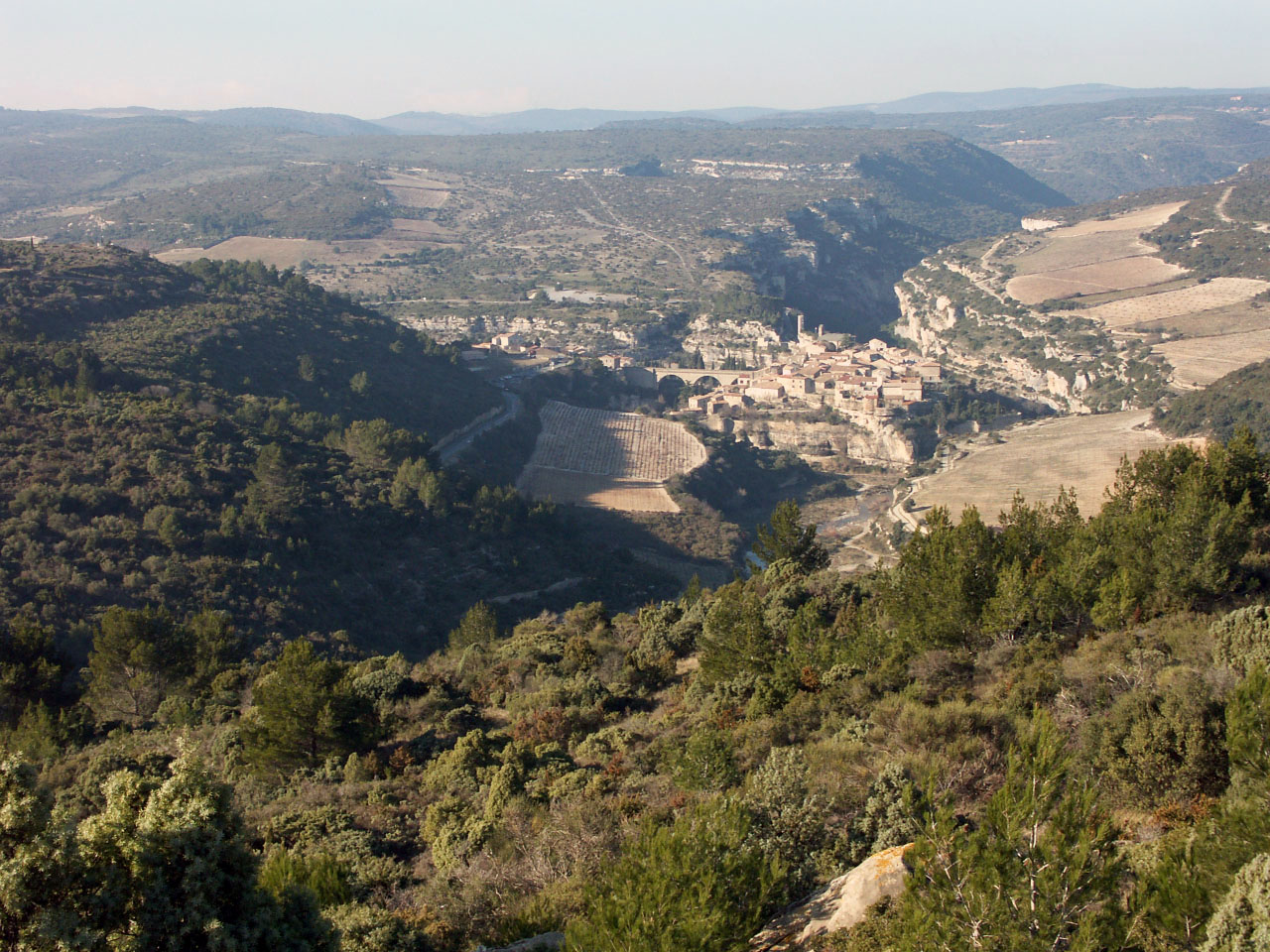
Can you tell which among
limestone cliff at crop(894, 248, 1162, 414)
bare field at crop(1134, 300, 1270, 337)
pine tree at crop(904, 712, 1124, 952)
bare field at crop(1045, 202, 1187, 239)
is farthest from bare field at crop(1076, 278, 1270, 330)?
pine tree at crop(904, 712, 1124, 952)

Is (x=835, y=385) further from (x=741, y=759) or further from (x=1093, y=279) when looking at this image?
(x=741, y=759)

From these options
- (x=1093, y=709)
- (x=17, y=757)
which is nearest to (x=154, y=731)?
(x=17, y=757)

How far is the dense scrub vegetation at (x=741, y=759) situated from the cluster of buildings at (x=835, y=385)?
4851 centimetres

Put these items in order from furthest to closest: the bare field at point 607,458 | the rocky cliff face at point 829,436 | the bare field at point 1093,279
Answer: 1. the bare field at point 1093,279
2. the rocky cliff face at point 829,436
3. the bare field at point 607,458

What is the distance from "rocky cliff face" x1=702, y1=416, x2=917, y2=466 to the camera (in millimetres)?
69000

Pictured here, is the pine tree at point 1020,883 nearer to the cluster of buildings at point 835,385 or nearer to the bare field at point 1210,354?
the cluster of buildings at point 835,385

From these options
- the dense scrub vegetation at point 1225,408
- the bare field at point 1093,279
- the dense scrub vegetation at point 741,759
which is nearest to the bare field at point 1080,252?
the bare field at point 1093,279

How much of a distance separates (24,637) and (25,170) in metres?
198

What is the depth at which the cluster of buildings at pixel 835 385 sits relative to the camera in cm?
7312

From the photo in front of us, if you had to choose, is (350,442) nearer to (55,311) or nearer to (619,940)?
(55,311)

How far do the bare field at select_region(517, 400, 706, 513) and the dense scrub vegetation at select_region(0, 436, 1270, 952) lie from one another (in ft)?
103

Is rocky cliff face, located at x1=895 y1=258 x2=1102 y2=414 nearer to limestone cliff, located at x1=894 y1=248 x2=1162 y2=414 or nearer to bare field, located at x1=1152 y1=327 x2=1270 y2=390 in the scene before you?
limestone cliff, located at x1=894 y1=248 x2=1162 y2=414

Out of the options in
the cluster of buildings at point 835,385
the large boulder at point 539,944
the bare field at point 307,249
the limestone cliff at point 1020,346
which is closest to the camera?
the large boulder at point 539,944

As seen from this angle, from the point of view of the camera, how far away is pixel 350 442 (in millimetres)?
48906
